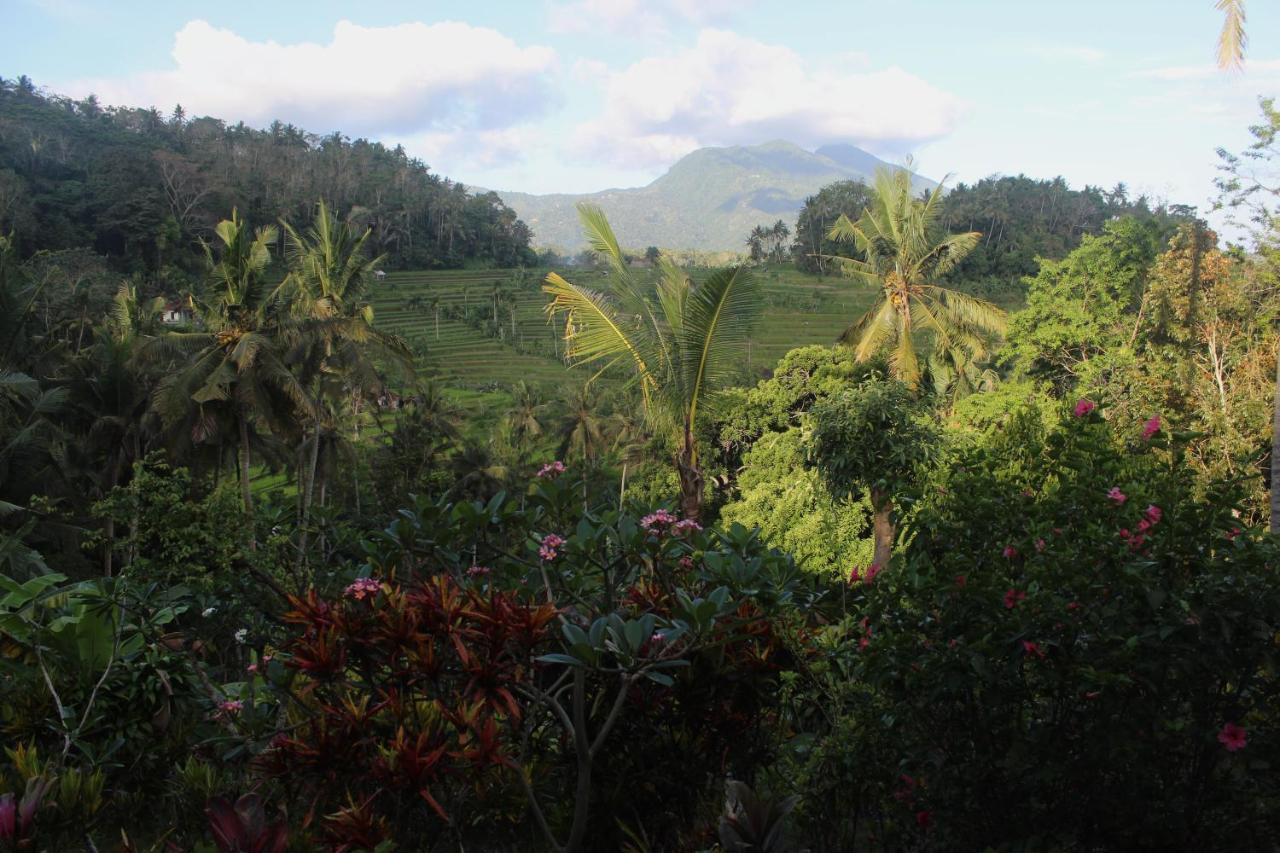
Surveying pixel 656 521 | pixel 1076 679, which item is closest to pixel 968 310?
pixel 656 521

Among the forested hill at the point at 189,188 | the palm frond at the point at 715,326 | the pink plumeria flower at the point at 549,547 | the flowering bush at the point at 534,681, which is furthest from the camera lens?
the forested hill at the point at 189,188

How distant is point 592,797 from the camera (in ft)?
7.70

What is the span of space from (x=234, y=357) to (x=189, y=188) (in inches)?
2058

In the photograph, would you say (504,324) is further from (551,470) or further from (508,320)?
(551,470)

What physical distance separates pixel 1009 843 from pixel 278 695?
192 cm

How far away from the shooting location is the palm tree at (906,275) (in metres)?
14.9

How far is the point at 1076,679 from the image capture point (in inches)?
73.9

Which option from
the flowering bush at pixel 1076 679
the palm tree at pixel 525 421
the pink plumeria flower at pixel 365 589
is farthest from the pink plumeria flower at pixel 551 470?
the palm tree at pixel 525 421

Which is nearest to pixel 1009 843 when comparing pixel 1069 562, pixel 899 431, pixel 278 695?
pixel 1069 562

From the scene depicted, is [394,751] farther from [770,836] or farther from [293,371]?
[293,371]

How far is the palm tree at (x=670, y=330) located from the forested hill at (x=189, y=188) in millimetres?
32357

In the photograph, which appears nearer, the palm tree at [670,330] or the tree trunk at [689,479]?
the tree trunk at [689,479]

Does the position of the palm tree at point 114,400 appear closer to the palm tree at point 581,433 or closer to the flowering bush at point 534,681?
the palm tree at point 581,433

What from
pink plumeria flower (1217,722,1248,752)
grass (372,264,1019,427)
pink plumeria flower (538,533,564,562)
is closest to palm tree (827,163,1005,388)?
pink plumeria flower (538,533,564,562)
